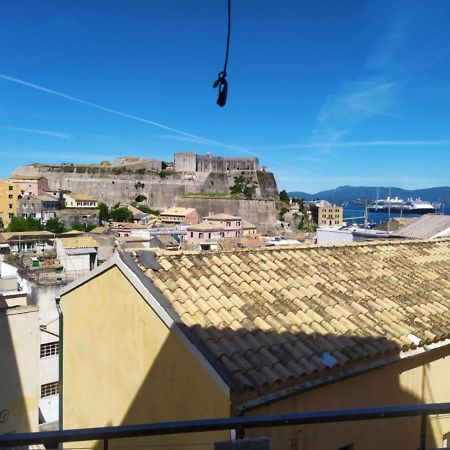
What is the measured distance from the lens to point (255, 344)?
13.8ft

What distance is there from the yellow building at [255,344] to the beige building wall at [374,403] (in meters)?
0.01

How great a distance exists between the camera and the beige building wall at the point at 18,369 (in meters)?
10.4

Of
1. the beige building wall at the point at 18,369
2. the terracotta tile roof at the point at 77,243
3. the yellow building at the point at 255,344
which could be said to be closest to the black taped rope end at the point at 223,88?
the yellow building at the point at 255,344

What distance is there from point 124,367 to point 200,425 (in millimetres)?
3459

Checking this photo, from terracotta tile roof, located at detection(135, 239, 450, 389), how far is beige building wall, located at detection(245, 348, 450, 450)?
0.26 meters

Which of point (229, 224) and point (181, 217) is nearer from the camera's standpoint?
point (229, 224)

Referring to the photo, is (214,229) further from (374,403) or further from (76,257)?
(374,403)

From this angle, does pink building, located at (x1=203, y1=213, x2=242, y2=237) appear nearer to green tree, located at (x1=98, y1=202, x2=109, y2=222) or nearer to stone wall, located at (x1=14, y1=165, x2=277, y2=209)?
green tree, located at (x1=98, y1=202, x2=109, y2=222)

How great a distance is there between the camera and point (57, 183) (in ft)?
247

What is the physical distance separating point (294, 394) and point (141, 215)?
211 ft

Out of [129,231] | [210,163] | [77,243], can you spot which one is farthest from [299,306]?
[210,163]

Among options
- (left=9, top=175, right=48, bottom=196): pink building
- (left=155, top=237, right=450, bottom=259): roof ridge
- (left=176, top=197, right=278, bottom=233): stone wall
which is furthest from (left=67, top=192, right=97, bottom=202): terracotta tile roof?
(left=155, top=237, right=450, bottom=259): roof ridge

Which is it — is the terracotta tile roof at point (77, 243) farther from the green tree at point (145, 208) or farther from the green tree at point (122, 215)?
the green tree at point (145, 208)

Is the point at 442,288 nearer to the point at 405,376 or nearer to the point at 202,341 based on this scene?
the point at 405,376
